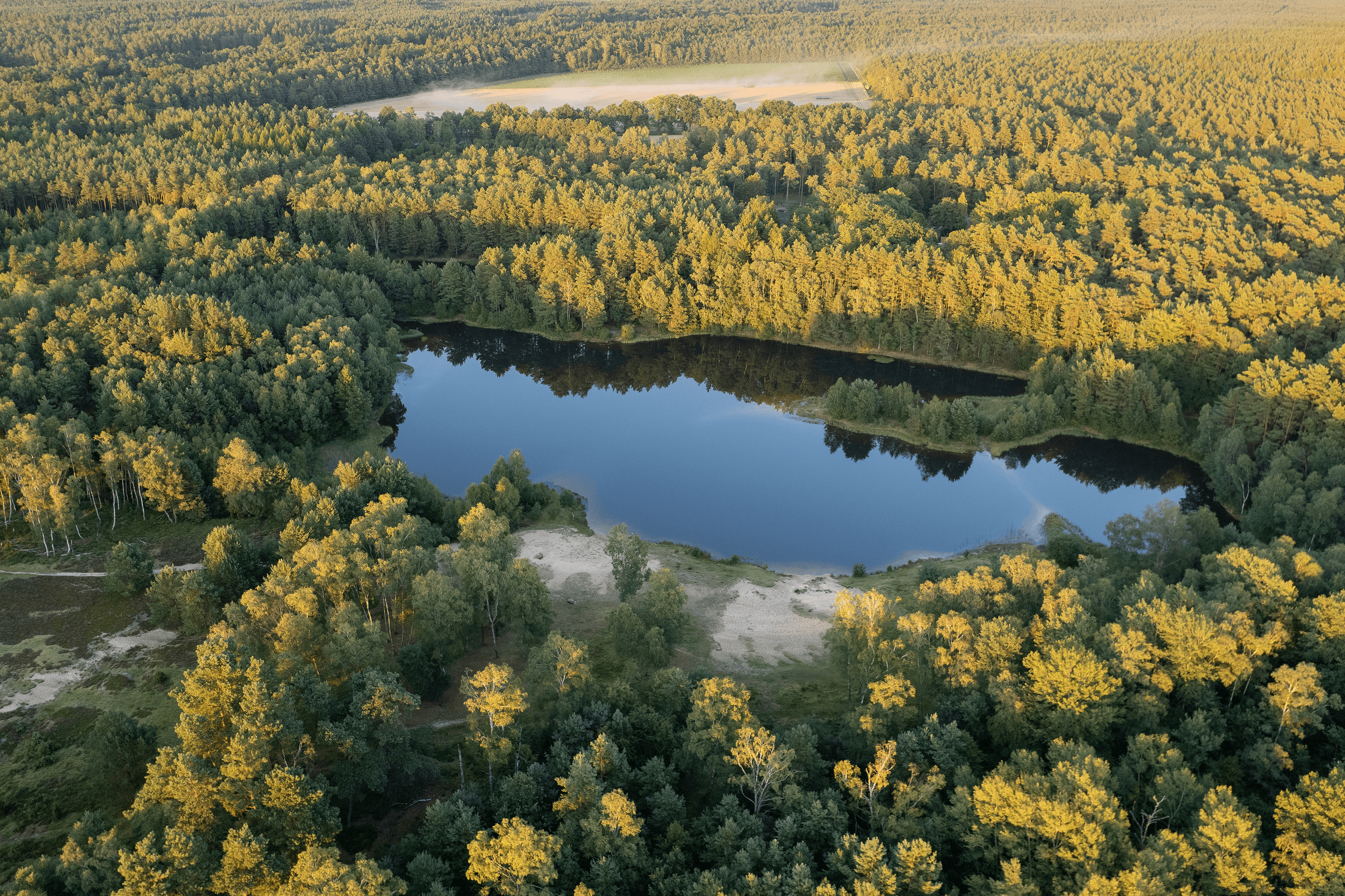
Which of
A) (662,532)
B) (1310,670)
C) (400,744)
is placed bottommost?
(662,532)

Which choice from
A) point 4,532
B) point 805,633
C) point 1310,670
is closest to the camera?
point 1310,670

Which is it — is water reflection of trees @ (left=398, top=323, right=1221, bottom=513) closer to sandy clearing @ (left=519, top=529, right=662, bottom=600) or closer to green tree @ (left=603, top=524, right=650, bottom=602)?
sandy clearing @ (left=519, top=529, right=662, bottom=600)

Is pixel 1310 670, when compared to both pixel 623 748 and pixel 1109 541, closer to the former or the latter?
pixel 1109 541

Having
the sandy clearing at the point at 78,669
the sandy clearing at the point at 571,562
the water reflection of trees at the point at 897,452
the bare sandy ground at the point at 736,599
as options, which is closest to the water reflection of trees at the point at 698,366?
the water reflection of trees at the point at 897,452

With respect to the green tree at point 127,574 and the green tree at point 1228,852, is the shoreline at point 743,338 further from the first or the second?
the green tree at point 1228,852

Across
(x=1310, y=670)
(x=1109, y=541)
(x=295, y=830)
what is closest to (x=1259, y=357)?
(x=1109, y=541)

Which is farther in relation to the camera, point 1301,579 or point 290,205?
Answer: point 290,205
